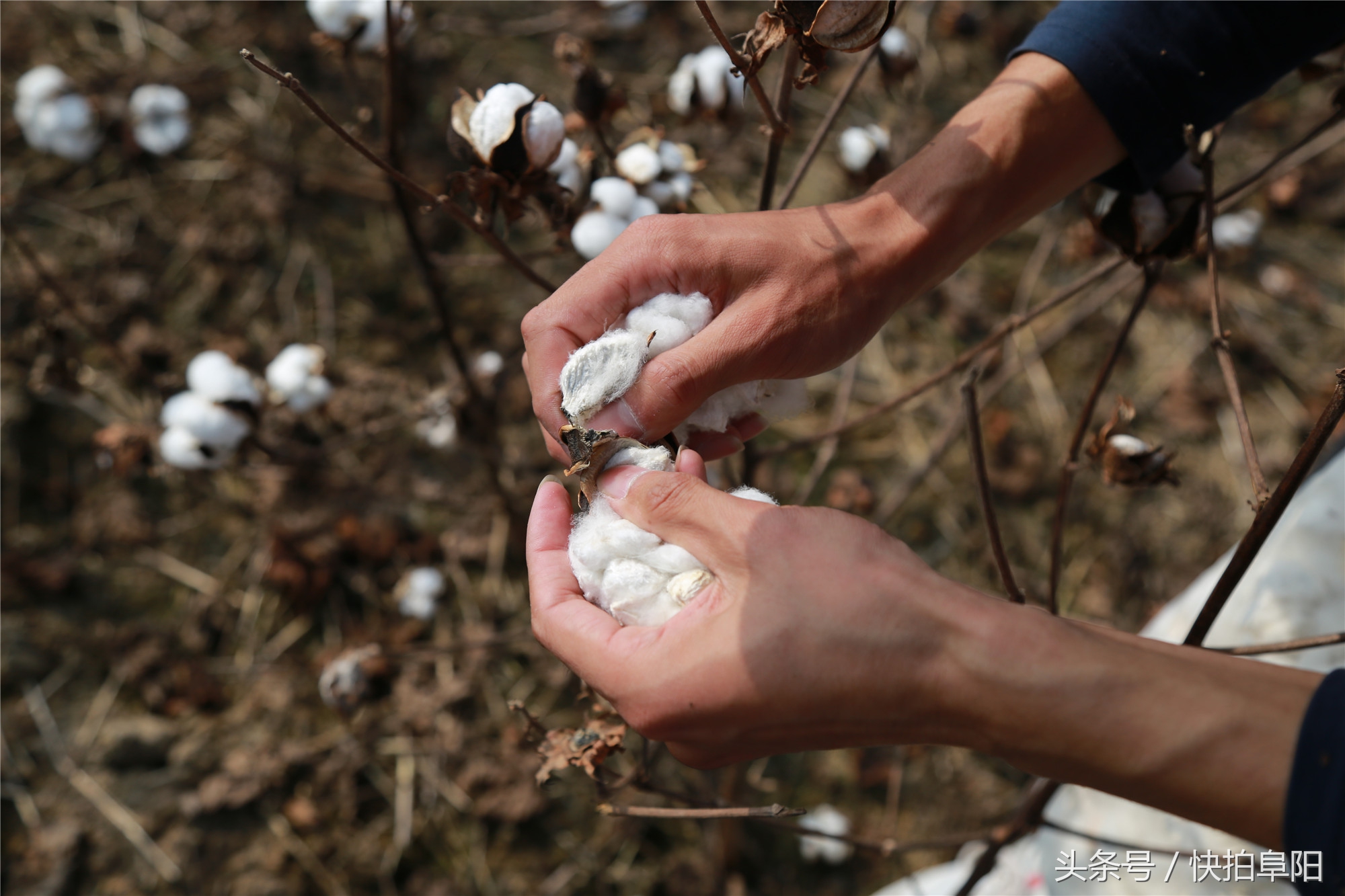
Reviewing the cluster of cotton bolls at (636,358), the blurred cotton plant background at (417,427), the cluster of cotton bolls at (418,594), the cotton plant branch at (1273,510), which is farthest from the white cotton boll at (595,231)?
the cluster of cotton bolls at (418,594)

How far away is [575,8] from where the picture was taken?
307 centimetres

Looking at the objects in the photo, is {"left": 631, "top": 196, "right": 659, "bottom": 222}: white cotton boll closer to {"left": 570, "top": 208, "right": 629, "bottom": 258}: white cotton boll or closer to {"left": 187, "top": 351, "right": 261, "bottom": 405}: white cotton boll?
{"left": 570, "top": 208, "right": 629, "bottom": 258}: white cotton boll

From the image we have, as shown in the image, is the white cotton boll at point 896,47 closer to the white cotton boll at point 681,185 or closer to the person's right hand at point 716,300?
the white cotton boll at point 681,185

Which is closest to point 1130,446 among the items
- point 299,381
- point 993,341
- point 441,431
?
point 993,341

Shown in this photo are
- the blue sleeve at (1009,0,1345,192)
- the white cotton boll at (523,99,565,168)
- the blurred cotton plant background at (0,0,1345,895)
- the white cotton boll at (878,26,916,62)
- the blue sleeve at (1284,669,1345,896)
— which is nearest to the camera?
the blue sleeve at (1284,669,1345,896)

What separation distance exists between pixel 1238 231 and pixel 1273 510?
6.80 feet

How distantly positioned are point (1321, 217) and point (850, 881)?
2.88 m

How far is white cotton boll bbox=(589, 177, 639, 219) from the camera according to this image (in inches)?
52.7

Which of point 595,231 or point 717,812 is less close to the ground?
point 595,231

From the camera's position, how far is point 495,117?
1187 millimetres

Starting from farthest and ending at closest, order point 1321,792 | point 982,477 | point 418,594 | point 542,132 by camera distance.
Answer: point 418,594 < point 982,477 < point 542,132 < point 1321,792

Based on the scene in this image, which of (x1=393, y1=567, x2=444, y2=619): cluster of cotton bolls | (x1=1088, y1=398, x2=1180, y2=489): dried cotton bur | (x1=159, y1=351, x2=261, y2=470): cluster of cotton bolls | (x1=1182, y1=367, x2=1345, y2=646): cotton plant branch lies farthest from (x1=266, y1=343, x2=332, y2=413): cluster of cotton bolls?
(x1=1182, y1=367, x2=1345, y2=646): cotton plant branch

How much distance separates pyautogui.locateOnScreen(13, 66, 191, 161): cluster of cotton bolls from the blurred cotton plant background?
0.01 meters

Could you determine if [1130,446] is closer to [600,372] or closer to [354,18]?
[600,372]
